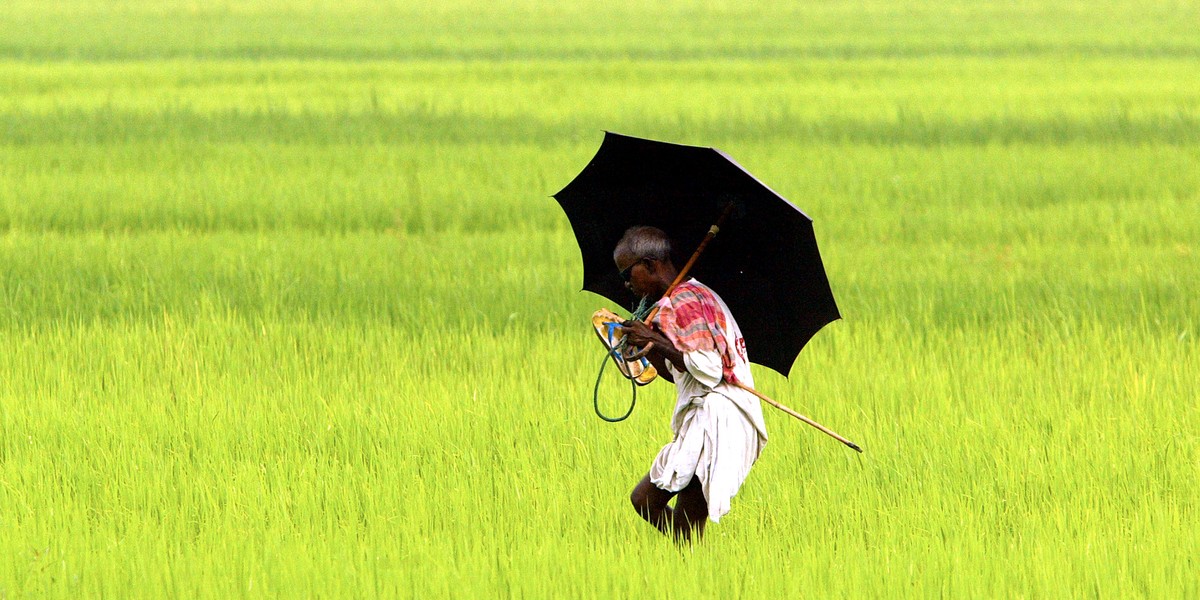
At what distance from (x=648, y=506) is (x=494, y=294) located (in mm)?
3659

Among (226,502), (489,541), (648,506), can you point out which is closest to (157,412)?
(226,502)

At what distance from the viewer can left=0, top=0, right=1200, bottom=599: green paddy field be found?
3738 millimetres

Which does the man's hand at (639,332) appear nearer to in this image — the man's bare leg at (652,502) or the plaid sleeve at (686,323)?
the plaid sleeve at (686,323)

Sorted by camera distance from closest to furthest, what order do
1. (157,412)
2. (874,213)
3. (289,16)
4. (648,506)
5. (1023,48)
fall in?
(648,506), (157,412), (874,213), (1023,48), (289,16)

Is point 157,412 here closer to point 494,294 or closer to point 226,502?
point 226,502

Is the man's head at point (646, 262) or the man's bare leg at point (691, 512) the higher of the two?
the man's head at point (646, 262)

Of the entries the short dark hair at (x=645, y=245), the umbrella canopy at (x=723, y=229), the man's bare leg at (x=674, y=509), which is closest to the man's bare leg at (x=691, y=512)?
the man's bare leg at (x=674, y=509)

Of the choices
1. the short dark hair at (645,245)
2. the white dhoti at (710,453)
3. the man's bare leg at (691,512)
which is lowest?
the man's bare leg at (691,512)

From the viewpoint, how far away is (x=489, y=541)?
388 cm

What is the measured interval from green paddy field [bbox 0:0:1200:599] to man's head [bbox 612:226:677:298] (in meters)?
0.64

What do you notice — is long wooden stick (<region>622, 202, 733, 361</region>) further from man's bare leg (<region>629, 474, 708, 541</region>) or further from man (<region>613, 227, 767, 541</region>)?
man's bare leg (<region>629, 474, 708, 541</region>)

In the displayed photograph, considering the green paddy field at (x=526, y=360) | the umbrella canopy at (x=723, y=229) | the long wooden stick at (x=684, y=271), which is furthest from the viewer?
the green paddy field at (x=526, y=360)

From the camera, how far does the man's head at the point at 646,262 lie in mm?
3584

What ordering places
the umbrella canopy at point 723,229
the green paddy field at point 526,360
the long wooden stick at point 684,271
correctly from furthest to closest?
the green paddy field at point 526,360 < the umbrella canopy at point 723,229 < the long wooden stick at point 684,271
